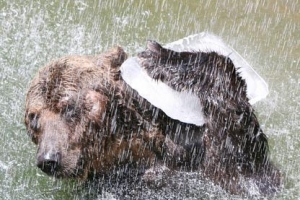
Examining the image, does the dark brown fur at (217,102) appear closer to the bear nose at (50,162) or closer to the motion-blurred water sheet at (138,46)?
the motion-blurred water sheet at (138,46)

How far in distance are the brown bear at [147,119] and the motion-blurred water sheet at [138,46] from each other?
26cm

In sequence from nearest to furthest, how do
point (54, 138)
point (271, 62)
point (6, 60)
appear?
point (54, 138) < point (6, 60) < point (271, 62)

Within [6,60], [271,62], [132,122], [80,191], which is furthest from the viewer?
[271,62]

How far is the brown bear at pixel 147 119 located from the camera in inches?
187

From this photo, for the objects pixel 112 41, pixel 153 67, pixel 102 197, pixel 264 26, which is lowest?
pixel 102 197

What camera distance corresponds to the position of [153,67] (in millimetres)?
5066

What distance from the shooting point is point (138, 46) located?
8031mm

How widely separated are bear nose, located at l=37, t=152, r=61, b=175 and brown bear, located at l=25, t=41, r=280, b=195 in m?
0.10

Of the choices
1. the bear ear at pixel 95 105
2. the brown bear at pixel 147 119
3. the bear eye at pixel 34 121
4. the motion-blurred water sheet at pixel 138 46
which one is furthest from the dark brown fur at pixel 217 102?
the bear eye at pixel 34 121

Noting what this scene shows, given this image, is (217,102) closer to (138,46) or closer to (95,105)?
(95,105)

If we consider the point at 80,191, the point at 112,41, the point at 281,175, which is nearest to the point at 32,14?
the point at 112,41

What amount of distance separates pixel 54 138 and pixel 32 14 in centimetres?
450

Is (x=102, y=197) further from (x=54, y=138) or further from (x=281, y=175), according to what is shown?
(x=281, y=175)

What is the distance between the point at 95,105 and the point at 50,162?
0.59 metres
